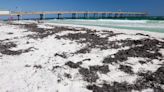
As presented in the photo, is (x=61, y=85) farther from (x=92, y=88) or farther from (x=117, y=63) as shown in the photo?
(x=117, y=63)

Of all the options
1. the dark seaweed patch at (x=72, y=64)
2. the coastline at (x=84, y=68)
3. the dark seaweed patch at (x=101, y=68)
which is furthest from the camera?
the dark seaweed patch at (x=72, y=64)

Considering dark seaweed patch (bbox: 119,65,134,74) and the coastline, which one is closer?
the coastline

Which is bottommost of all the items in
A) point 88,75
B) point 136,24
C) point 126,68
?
point 88,75

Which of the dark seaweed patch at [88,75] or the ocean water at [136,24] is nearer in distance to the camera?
the dark seaweed patch at [88,75]

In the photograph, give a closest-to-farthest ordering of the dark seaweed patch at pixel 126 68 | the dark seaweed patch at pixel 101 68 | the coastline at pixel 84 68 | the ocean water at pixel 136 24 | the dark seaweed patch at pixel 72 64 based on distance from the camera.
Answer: the coastline at pixel 84 68 < the dark seaweed patch at pixel 126 68 < the dark seaweed patch at pixel 101 68 < the dark seaweed patch at pixel 72 64 < the ocean water at pixel 136 24

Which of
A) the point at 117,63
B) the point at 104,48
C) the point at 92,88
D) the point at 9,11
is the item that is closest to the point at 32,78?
the point at 92,88

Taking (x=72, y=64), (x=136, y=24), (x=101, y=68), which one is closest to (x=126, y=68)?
(x=101, y=68)

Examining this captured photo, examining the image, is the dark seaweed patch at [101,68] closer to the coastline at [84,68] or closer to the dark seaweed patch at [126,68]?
the coastline at [84,68]

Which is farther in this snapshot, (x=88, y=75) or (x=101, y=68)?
(x=101, y=68)

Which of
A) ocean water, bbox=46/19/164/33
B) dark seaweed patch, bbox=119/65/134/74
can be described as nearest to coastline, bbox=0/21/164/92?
dark seaweed patch, bbox=119/65/134/74

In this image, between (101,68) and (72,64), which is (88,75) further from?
(72,64)

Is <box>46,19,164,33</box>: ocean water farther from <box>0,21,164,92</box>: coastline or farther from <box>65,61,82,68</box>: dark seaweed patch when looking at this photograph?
<box>65,61,82,68</box>: dark seaweed patch

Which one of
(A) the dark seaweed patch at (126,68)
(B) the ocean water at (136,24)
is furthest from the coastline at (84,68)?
(B) the ocean water at (136,24)

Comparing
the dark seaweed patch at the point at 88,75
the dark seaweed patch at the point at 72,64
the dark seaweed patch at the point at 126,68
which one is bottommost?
the dark seaweed patch at the point at 88,75
